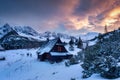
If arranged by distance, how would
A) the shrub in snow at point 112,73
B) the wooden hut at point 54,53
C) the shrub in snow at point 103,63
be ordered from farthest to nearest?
the wooden hut at point 54,53 < the shrub in snow at point 103,63 < the shrub in snow at point 112,73

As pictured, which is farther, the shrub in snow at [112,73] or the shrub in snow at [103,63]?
the shrub in snow at [103,63]

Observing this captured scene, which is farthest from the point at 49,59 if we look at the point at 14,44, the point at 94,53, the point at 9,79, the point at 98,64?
the point at 14,44

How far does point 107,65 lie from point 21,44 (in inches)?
3922

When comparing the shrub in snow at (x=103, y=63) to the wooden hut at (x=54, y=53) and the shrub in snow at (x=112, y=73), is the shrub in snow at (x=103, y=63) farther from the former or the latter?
the wooden hut at (x=54, y=53)

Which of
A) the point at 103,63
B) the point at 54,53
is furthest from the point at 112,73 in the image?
the point at 54,53

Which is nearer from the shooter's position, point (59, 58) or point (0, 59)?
point (59, 58)

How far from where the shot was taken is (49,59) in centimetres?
5050

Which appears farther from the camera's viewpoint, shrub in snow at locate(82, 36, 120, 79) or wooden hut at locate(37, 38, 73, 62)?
wooden hut at locate(37, 38, 73, 62)

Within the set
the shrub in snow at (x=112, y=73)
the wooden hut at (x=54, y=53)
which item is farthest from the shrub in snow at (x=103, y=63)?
the wooden hut at (x=54, y=53)

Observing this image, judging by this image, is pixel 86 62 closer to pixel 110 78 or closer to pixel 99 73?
pixel 99 73

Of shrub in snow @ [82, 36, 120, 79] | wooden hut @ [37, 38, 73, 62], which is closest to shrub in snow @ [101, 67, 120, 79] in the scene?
shrub in snow @ [82, 36, 120, 79]

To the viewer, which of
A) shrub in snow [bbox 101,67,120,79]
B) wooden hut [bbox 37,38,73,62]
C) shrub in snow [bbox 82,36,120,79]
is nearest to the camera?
shrub in snow [bbox 101,67,120,79]

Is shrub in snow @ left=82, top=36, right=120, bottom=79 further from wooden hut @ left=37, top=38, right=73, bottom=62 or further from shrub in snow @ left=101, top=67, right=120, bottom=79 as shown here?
wooden hut @ left=37, top=38, right=73, bottom=62

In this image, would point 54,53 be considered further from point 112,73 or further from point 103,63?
point 112,73
